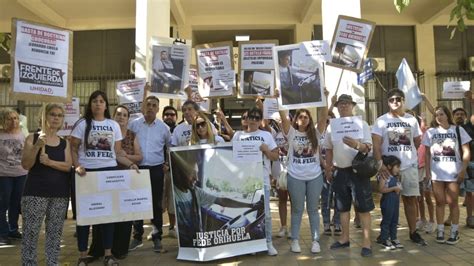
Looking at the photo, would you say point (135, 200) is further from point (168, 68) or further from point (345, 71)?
point (345, 71)

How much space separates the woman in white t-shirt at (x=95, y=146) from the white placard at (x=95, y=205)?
20 centimetres

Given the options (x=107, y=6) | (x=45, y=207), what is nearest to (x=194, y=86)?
(x=45, y=207)

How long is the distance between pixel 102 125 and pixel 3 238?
2.84 metres

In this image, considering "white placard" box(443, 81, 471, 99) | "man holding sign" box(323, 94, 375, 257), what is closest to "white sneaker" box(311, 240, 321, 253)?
"man holding sign" box(323, 94, 375, 257)

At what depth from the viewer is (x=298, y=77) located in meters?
5.75

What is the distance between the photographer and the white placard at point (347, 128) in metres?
5.30

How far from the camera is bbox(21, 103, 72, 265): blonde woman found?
429 centimetres

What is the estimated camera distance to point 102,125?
4879 mm

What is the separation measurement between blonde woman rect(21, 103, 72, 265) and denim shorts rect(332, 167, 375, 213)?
3.21 metres

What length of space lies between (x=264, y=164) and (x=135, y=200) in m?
1.65

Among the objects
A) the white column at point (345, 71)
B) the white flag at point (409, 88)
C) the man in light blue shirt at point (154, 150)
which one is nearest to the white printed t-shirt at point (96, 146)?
the man in light blue shirt at point (154, 150)

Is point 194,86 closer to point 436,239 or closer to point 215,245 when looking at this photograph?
point 215,245

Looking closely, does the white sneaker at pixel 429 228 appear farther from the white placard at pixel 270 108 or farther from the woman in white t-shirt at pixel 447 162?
the white placard at pixel 270 108

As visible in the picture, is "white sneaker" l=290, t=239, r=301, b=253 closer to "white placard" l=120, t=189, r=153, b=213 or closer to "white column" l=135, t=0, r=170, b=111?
"white placard" l=120, t=189, r=153, b=213
